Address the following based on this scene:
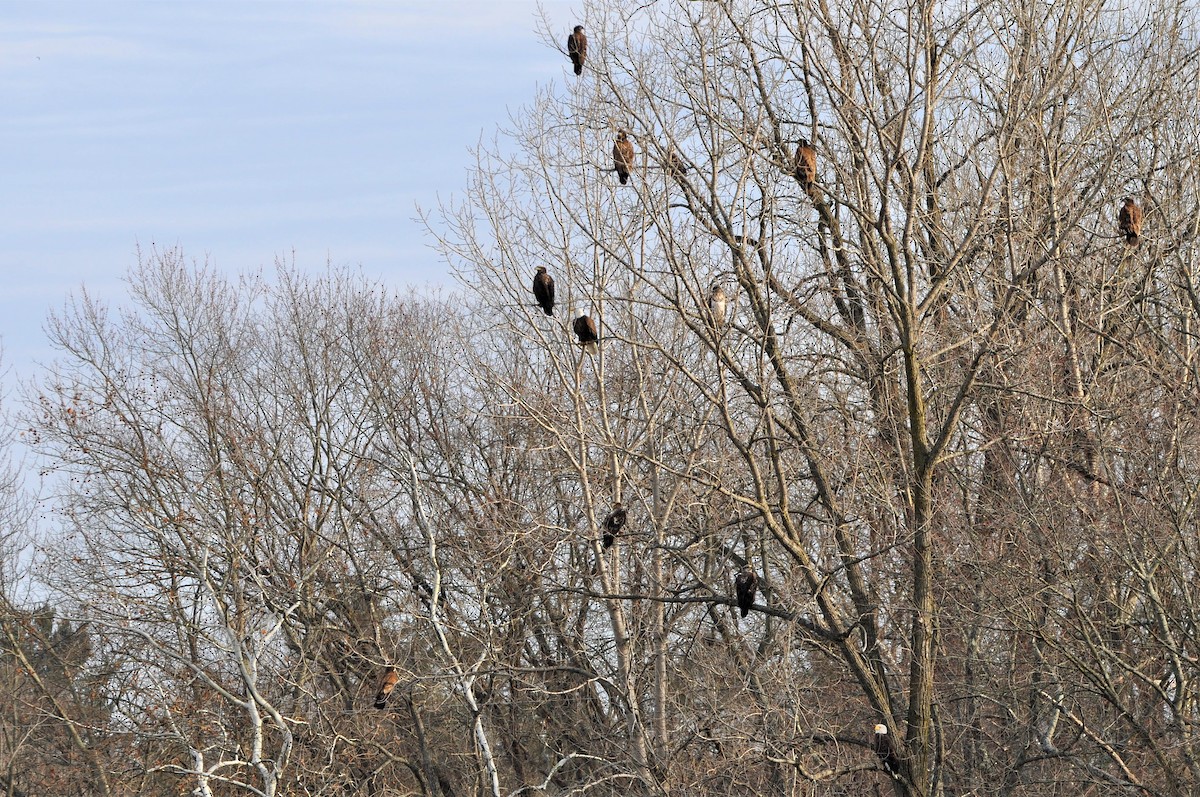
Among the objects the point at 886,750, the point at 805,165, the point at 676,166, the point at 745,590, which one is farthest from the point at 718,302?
the point at 886,750

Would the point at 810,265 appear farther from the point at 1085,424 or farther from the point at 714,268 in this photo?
the point at 1085,424

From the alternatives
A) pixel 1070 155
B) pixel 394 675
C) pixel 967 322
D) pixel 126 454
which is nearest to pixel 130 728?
pixel 126 454

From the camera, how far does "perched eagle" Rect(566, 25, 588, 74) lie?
1134cm

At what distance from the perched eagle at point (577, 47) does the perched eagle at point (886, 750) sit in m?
5.93

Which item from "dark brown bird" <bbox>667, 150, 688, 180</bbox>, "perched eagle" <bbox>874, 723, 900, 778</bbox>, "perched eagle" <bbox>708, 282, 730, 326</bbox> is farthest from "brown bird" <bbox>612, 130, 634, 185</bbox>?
"perched eagle" <bbox>874, 723, 900, 778</bbox>

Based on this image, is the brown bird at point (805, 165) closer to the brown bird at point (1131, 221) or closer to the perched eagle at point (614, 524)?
the brown bird at point (1131, 221)

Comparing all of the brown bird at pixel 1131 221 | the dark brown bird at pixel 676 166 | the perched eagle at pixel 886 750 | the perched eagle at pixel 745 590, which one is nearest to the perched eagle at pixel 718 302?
the dark brown bird at pixel 676 166

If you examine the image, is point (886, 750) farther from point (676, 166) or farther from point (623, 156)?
point (623, 156)

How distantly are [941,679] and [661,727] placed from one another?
271 cm

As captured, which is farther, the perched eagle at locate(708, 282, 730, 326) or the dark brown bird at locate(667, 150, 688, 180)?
the perched eagle at locate(708, 282, 730, 326)

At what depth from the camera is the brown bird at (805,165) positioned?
34.9 feet

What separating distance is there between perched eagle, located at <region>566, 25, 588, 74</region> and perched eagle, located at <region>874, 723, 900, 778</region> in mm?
5933

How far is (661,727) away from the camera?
509 inches

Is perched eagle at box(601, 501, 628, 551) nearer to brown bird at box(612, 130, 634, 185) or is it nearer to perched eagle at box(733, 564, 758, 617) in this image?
perched eagle at box(733, 564, 758, 617)
